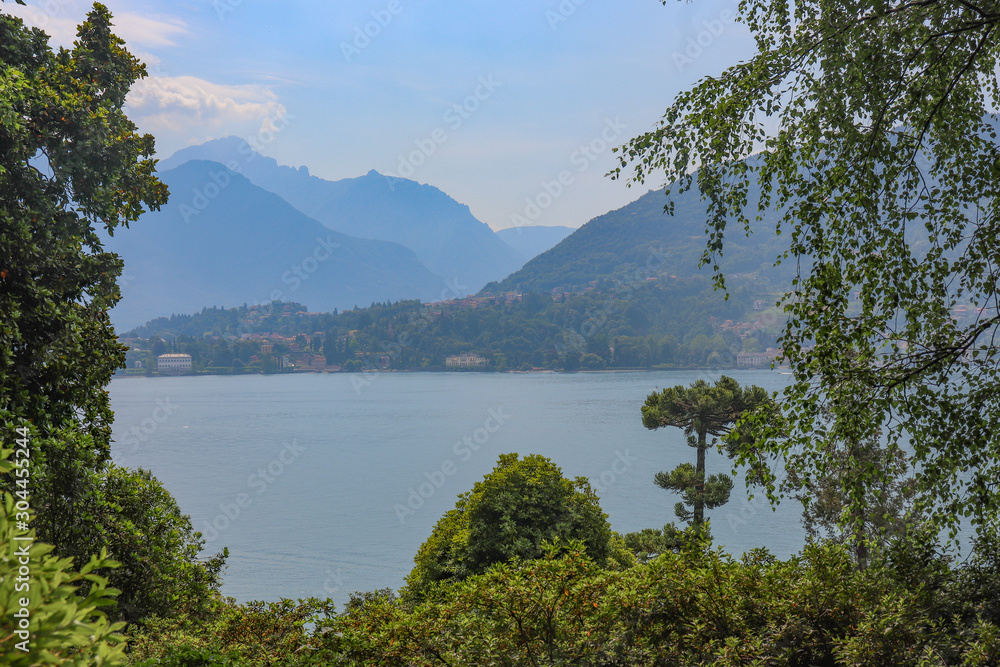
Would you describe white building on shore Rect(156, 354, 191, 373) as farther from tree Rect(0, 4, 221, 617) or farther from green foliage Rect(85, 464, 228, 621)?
green foliage Rect(85, 464, 228, 621)

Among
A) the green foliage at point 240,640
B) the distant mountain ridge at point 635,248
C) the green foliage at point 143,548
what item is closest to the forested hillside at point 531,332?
the distant mountain ridge at point 635,248

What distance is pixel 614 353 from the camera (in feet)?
347

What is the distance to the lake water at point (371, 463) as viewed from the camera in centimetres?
3478

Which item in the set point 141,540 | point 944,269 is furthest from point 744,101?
point 141,540

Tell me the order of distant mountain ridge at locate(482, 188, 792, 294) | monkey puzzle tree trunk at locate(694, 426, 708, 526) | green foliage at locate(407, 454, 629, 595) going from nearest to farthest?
green foliage at locate(407, 454, 629, 595) < monkey puzzle tree trunk at locate(694, 426, 708, 526) < distant mountain ridge at locate(482, 188, 792, 294)

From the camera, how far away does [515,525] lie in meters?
8.09

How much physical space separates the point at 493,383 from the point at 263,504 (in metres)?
65.5

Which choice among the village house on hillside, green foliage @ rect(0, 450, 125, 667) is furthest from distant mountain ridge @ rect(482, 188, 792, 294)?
green foliage @ rect(0, 450, 125, 667)

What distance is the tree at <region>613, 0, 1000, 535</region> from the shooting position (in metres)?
4.08

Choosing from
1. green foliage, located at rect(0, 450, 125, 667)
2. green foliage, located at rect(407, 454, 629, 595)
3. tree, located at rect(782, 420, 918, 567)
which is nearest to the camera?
green foliage, located at rect(0, 450, 125, 667)

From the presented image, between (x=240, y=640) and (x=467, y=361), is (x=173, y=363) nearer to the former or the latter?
(x=467, y=361)

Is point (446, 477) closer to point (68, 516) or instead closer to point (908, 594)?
point (68, 516)

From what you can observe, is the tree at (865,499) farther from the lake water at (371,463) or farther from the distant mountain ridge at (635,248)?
the distant mountain ridge at (635,248)

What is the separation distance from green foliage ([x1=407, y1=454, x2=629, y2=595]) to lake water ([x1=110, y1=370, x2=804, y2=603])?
72.6ft
